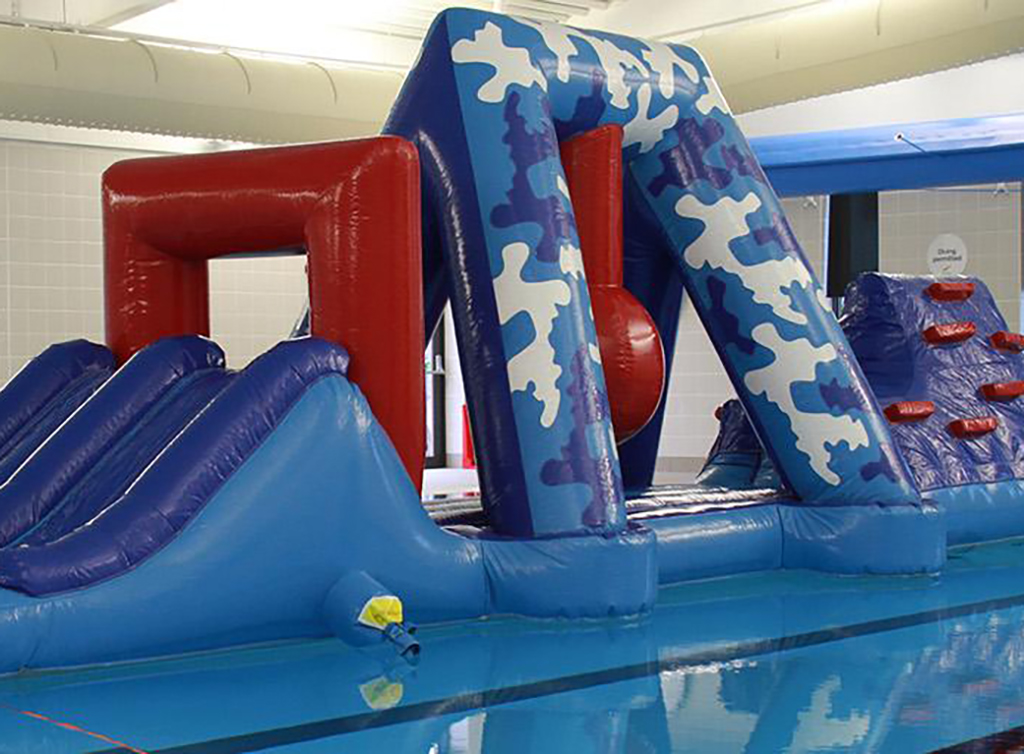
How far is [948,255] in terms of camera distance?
35.6 ft

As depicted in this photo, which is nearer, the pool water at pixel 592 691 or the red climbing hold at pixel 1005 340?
the pool water at pixel 592 691

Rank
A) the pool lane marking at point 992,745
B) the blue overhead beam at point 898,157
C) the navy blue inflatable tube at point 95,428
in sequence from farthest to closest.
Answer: the blue overhead beam at point 898,157, the navy blue inflatable tube at point 95,428, the pool lane marking at point 992,745

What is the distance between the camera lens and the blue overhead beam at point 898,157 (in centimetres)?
730

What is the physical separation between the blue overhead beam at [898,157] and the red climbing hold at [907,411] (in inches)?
76.4

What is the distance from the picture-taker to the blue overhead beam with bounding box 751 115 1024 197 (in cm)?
730

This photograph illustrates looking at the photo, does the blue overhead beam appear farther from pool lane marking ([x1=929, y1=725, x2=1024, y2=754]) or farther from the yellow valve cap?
pool lane marking ([x1=929, y1=725, x2=1024, y2=754])

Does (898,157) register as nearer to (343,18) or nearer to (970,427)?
(970,427)

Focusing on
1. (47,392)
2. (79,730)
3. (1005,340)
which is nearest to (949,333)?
(1005,340)

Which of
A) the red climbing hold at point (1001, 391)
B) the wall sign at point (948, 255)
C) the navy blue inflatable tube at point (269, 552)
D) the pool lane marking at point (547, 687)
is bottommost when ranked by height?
the pool lane marking at point (547, 687)

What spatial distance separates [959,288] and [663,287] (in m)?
1.42

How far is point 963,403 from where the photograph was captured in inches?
240

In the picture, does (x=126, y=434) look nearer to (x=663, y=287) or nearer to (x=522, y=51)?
(x=522, y=51)

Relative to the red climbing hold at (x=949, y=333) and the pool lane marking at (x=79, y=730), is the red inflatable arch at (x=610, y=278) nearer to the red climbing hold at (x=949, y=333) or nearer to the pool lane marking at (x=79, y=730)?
the red climbing hold at (x=949, y=333)

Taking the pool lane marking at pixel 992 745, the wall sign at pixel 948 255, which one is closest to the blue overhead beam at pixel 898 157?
the wall sign at pixel 948 255
